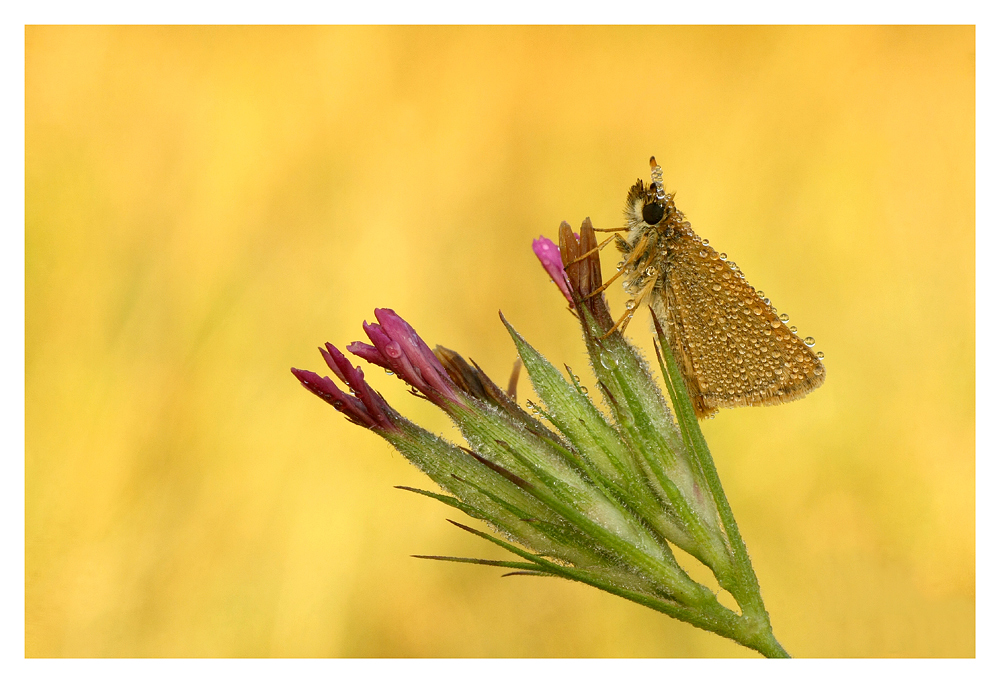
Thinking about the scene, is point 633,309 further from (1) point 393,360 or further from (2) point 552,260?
(1) point 393,360

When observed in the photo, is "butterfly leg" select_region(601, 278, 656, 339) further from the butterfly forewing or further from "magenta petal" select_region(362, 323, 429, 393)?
"magenta petal" select_region(362, 323, 429, 393)

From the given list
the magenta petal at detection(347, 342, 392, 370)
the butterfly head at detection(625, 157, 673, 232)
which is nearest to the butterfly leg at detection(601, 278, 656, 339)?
the butterfly head at detection(625, 157, 673, 232)

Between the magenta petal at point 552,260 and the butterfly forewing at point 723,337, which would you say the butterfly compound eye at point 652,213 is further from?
the magenta petal at point 552,260

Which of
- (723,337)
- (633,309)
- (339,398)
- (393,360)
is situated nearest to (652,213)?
(633,309)

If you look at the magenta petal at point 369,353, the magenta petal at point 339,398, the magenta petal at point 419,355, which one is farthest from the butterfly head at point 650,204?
the magenta petal at point 339,398

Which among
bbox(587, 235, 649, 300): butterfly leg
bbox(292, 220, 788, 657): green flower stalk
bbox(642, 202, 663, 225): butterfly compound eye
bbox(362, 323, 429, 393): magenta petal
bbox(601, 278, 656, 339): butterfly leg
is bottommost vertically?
bbox(292, 220, 788, 657): green flower stalk

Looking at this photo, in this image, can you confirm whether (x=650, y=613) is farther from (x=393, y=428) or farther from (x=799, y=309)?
(x=393, y=428)
